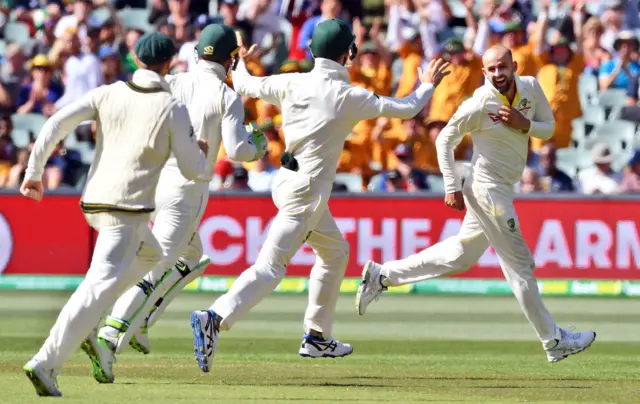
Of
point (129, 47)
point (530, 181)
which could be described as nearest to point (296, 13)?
point (129, 47)

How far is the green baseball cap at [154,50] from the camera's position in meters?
8.36

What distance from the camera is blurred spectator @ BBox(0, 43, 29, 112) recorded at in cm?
2000

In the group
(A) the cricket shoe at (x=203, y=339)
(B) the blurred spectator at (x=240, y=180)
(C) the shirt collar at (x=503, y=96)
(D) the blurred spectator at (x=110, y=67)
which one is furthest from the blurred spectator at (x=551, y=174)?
(A) the cricket shoe at (x=203, y=339)

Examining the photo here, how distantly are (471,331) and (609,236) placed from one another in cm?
293

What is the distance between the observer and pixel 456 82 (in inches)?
722

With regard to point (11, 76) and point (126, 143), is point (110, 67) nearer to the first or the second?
Answer: point (11, 76)

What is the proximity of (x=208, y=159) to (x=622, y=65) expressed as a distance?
10752 mm

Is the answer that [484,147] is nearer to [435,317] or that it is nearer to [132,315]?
[132,315]

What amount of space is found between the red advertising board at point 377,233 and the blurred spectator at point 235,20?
385 centimetres

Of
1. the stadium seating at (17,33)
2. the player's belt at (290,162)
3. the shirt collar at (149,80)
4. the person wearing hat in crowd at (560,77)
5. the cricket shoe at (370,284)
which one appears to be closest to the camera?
the shirt collar at (149,80)

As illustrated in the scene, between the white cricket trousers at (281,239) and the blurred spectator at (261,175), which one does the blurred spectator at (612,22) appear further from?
the white cricket trousers at (281,239)

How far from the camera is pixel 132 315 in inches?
373

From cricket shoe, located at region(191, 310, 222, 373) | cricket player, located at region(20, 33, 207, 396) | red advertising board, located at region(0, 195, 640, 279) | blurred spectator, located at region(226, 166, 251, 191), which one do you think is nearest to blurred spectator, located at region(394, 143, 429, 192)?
red advertising board, located at region(0, 195, 640, 279)

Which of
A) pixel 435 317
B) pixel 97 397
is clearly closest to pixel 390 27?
pixel 435 317
